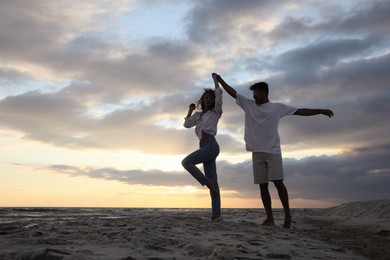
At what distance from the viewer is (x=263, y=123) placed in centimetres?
681

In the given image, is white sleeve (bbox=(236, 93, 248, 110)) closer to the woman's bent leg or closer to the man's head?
the man's head

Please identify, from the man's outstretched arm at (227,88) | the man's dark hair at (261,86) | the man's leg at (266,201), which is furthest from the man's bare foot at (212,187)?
the man's dark hair at (261,86)

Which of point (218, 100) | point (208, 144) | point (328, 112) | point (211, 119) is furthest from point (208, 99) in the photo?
point (328, 112)

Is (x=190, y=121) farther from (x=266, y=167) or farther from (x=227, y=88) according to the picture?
(x=266, y=167)

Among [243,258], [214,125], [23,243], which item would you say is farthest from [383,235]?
[23,243]

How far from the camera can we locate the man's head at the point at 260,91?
22.9 ft

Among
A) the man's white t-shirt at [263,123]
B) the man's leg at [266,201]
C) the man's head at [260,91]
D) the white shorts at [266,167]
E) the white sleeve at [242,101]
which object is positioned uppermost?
the man's head at [260,91]

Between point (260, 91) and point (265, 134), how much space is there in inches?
31.3

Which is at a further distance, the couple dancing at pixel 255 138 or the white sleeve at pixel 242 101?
the white sleeve at pixel 242 101

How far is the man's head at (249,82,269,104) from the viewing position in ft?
22.9

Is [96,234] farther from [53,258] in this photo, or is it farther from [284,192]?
[284,192]

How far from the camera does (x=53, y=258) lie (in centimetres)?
319

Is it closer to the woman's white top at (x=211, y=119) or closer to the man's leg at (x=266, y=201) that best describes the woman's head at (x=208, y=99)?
the woman's white top at (x=211, y=119)

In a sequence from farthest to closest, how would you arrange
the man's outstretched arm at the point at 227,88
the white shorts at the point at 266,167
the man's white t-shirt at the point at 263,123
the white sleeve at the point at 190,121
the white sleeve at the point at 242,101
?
the white sleeve at the point at 190,121, the man's outstretched arm at the point at 227,88, the white sleeve at the point at 242,101, the man's white t-shirt at the point at 263,123, the white shorts at the point at 266,167
